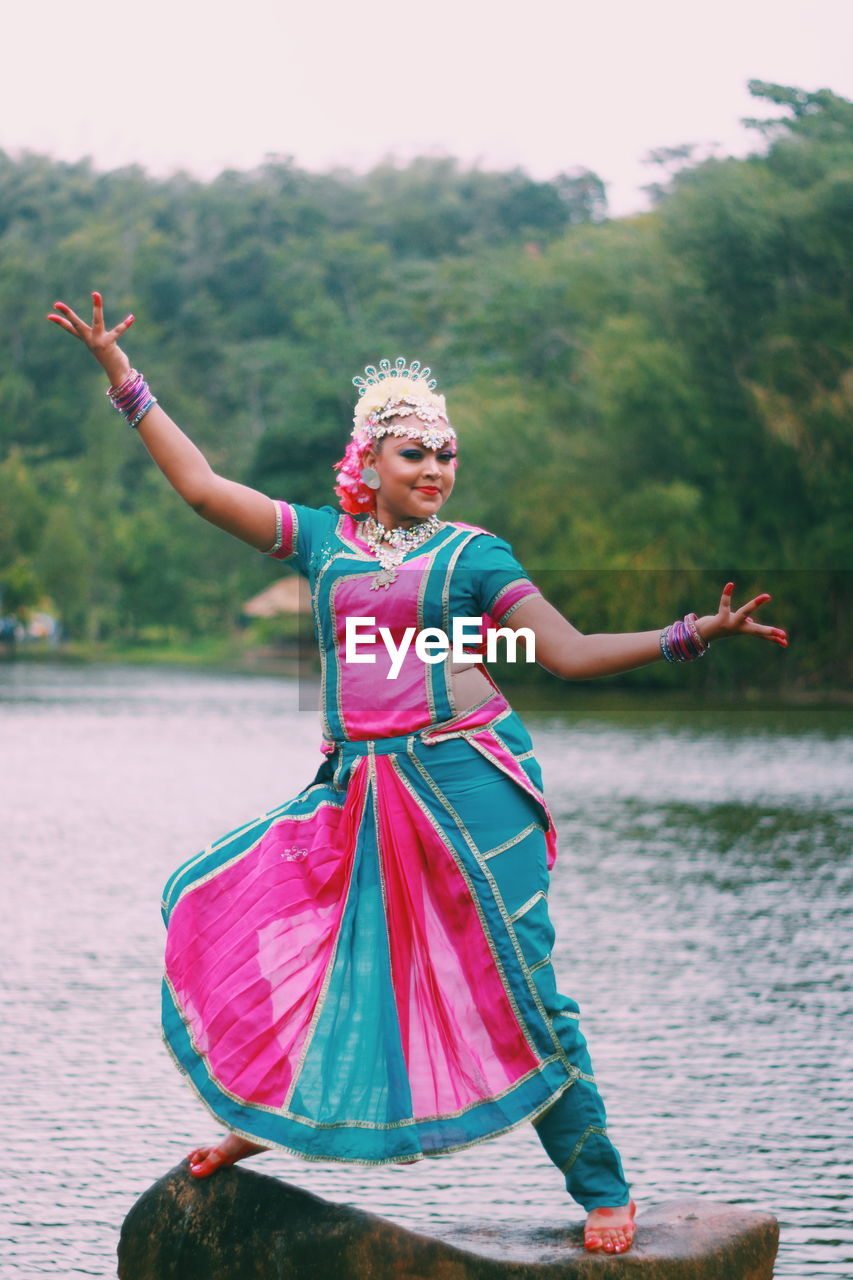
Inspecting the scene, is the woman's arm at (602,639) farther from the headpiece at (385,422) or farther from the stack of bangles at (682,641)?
the headpiece at (385,422)

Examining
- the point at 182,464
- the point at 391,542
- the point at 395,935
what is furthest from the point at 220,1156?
the point at 182,464

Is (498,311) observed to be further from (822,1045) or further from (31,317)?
(822,1045)

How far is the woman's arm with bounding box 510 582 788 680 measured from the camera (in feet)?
12.3

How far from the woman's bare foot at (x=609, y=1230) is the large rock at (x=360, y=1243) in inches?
1.1

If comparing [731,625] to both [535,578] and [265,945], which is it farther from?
[535,578]

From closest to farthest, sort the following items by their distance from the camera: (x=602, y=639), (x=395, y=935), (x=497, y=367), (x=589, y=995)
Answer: (x=602, y=639), (x=395, y=935), (x=589, y=995), (x=497, y=367)

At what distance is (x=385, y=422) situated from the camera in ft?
13.7

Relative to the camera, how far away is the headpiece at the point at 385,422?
4.15m

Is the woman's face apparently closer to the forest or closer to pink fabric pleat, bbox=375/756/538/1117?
pink fabric pleat, bbox=375/756/538/1117

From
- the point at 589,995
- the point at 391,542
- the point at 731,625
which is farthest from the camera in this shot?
the point at 589,995

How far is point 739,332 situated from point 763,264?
138 centimetres

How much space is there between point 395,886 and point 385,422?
1.00 meters

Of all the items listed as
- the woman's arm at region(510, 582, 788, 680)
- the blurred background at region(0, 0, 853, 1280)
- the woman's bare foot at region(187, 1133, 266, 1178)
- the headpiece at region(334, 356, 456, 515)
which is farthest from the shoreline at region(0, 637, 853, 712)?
the woman's arm at region(510, 582, 788, 680)

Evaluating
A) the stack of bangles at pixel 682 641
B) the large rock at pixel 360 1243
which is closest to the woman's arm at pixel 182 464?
the stack of bangles at pixel 682 641
